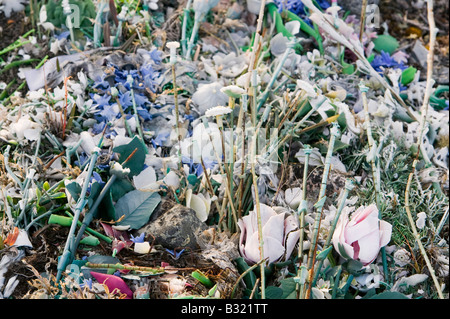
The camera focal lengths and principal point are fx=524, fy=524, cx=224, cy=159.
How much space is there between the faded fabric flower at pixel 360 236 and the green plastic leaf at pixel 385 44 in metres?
0.76

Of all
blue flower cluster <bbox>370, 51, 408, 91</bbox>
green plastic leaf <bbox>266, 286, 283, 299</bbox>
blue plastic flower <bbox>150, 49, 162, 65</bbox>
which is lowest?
green plastic leaf <bbox>266, 286, 283, 299</bbox>

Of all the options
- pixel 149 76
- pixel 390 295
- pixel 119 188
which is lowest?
pixel 390 295

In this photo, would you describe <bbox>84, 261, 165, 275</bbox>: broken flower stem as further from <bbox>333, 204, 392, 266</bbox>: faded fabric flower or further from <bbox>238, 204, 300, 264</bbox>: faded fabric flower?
<bbox>333, 204, 392, 266</bbox>: faded fabric flower

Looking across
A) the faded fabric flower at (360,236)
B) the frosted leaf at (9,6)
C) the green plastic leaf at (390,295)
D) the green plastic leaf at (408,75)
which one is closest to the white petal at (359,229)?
the faded fabric flower at (360,236)

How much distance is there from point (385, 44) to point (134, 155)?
89 cm

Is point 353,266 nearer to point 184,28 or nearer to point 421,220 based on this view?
point 421,220

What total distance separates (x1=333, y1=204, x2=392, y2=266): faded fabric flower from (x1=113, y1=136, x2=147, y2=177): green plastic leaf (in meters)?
0.41

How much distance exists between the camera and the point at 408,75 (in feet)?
4.80

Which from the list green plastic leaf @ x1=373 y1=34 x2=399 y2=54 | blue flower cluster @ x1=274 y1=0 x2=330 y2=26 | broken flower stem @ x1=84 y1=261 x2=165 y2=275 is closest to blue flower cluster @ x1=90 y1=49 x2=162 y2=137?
broken flower stem @ x1=84 y1=261 x2=165 y2=275

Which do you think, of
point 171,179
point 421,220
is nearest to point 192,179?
point 171,179

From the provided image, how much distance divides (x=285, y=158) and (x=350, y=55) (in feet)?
1.69

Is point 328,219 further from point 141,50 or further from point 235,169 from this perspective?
point 141,50

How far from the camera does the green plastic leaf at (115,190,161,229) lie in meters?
0.98

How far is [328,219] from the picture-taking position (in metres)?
1.04
